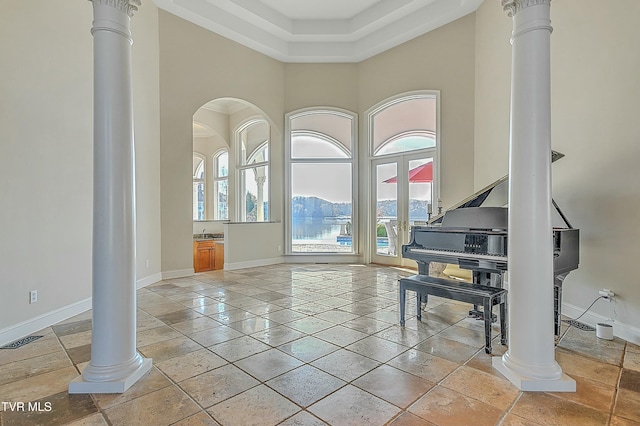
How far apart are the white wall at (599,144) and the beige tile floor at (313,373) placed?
1.89ft

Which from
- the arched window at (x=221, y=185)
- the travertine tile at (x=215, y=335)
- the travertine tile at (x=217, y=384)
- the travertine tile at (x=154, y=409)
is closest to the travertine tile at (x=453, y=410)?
the travertine tile at (x=217, y=384)

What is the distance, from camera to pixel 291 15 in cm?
714

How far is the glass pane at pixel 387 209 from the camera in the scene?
744cm

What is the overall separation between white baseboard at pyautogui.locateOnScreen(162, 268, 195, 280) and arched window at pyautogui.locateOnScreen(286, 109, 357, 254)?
2369 mm

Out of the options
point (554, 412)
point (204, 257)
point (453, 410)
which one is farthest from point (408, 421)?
point (204, 257)

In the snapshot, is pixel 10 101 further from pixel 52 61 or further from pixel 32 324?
pixel 32 324

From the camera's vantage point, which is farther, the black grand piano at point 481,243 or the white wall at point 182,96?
the white wall at point 182,96

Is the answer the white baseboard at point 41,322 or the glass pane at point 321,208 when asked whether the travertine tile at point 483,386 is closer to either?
the white baseboard at point 41,322

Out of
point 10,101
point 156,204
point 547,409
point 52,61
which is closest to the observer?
point 547,409

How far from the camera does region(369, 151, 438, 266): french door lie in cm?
691

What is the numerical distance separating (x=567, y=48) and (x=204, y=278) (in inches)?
237

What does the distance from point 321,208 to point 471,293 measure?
5.19 meters

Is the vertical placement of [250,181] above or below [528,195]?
above

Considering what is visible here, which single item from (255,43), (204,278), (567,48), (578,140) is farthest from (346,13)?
(204,278)
